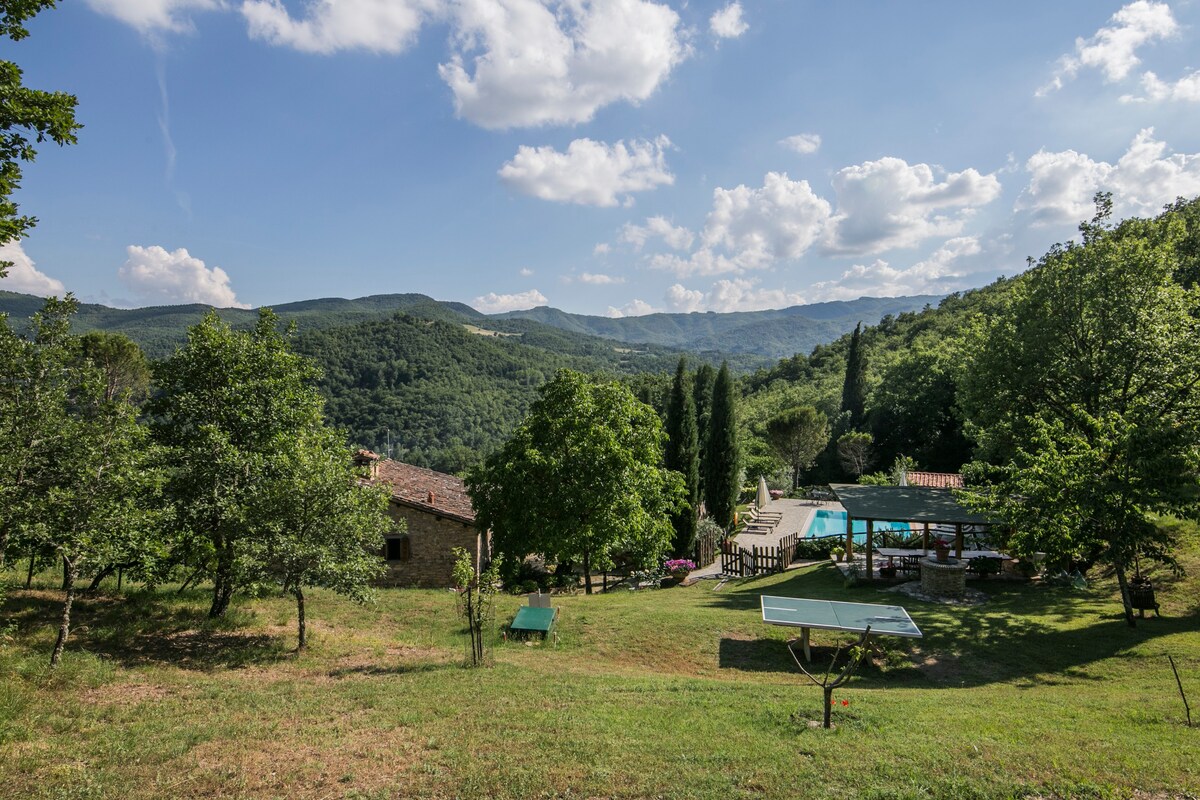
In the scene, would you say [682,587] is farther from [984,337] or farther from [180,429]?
[180,429]

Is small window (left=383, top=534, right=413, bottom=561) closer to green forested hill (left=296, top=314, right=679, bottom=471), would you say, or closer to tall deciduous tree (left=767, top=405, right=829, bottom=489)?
tall deciduous tree (left=767, top=405, right=829, bottom=489)

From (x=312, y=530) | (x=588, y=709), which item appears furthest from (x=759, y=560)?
(x=312, y=530)

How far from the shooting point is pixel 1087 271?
19359 mm

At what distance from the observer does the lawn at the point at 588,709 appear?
22.6ft

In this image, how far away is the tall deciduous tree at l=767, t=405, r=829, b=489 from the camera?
1950 inches

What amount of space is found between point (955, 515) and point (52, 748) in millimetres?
22194

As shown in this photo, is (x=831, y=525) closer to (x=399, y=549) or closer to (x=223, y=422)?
(x=399, y=549)

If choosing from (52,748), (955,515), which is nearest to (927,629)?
(955,515)

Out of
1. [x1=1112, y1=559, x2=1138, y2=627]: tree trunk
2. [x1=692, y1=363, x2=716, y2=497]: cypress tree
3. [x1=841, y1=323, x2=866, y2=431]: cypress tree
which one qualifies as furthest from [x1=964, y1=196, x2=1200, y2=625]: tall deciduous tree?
[x1=841, y1=323, x2=866, y2=431]: cypress tree

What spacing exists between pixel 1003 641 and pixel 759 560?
11.2 m

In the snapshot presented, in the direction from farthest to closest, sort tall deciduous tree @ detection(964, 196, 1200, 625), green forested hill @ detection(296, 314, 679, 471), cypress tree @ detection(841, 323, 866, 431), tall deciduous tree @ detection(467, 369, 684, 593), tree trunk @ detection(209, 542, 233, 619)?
green forested hill @ detection(296, 314, 679, 471), cypress tree @ detection(841, 323, 866, 431), tall deciduous tree @ detection(467, 369, 684, 593), tree trunk @ detection(209, 542, 233, 619), tall deciduous tree @ detection(964, 196, 1200, 625)

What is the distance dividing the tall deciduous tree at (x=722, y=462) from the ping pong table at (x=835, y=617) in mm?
19006

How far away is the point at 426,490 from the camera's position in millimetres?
26281

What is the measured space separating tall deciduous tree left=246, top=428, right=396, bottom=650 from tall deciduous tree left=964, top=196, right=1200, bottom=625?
1531 centimetres
